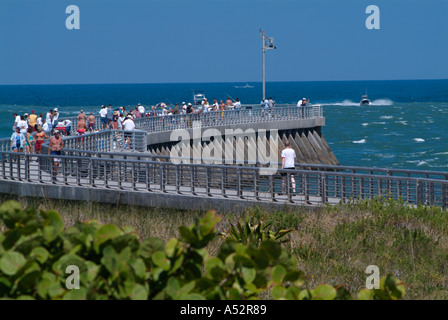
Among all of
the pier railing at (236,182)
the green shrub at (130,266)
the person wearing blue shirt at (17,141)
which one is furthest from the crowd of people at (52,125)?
the green shrub at (130,266)

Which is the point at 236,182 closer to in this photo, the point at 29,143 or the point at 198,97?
the point at 29,143

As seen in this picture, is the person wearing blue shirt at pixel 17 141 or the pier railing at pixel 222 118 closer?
the person wearing blue shirt at pixel 17 141

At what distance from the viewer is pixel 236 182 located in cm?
1608

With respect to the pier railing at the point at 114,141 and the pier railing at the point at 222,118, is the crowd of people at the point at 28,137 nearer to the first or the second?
the pier railing at the point at 114,141

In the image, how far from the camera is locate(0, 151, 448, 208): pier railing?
14.8 m

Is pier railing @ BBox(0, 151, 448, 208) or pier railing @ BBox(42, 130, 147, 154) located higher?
pier railing @ BBox(42, 130, 147, 154)

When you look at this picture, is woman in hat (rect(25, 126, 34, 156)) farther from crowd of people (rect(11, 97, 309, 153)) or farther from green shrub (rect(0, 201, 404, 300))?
green shrub (rect(0, 201, 404, 300))

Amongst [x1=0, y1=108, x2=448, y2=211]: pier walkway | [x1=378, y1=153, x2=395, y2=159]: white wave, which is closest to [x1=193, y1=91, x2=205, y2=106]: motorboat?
[x1=378, y1=153, x2=395, y2=159]: white wave

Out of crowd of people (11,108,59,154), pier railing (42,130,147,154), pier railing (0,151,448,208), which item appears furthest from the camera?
pier railing (42,130,147,154)

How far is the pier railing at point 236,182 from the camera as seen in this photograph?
1480 cm

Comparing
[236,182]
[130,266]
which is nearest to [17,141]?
[236,182]

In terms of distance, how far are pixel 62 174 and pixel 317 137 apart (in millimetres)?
30376
